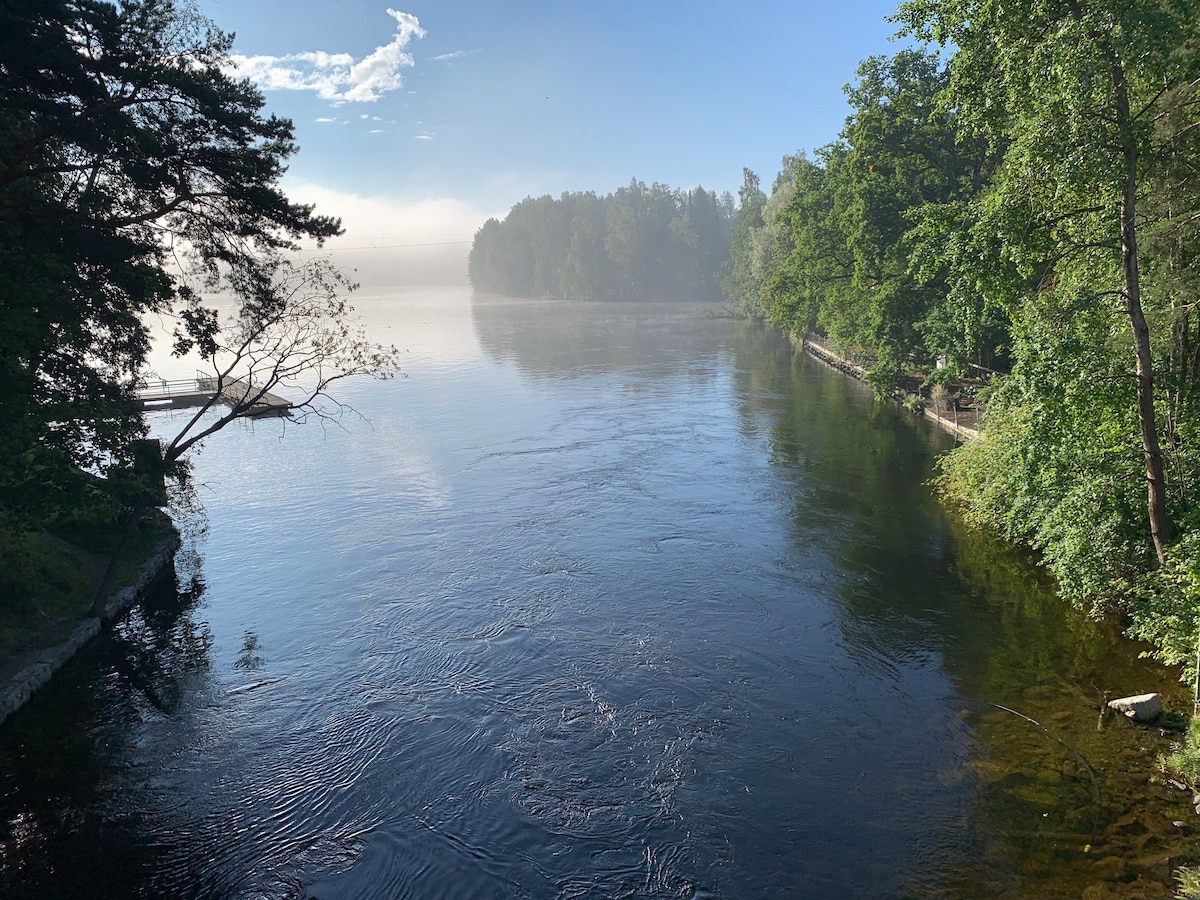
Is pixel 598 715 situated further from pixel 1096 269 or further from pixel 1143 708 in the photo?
pixel 1096 269

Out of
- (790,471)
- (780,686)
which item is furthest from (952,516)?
(780,686)

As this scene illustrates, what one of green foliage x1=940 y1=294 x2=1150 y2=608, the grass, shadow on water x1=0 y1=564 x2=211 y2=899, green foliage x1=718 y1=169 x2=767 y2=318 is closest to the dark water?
shadow on water x1=0 y1=564 x2=211 y2=899

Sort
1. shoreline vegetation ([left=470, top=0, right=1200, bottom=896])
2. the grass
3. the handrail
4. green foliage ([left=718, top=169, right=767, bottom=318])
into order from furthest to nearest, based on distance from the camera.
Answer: green foliage ([left=718, top=169, right=767, bottom=318]) < the handrail < the grass < shoreline vegetation ([left=470, top=0, right=1200, bottom=896])

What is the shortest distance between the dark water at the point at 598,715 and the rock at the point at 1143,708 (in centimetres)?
36

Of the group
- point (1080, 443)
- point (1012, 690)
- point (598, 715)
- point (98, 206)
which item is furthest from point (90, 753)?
point (1080, 443)

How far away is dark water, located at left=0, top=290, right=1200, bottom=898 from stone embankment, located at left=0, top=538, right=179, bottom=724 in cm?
44

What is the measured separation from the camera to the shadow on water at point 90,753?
35.6 ft

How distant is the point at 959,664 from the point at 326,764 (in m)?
12.7

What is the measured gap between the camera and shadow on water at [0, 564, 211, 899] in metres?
10.9

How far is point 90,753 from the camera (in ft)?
45.2

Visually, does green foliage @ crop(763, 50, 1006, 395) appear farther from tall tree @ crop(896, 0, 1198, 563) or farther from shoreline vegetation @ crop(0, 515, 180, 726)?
shoreline vegetation @ crop(0, 515, 180, 726)

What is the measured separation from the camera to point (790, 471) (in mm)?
29891

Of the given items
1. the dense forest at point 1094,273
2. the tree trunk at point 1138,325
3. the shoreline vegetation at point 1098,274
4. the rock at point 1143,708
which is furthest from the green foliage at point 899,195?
the rock at point 1143,708

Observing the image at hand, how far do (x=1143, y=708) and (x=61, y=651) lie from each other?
2220 cm
